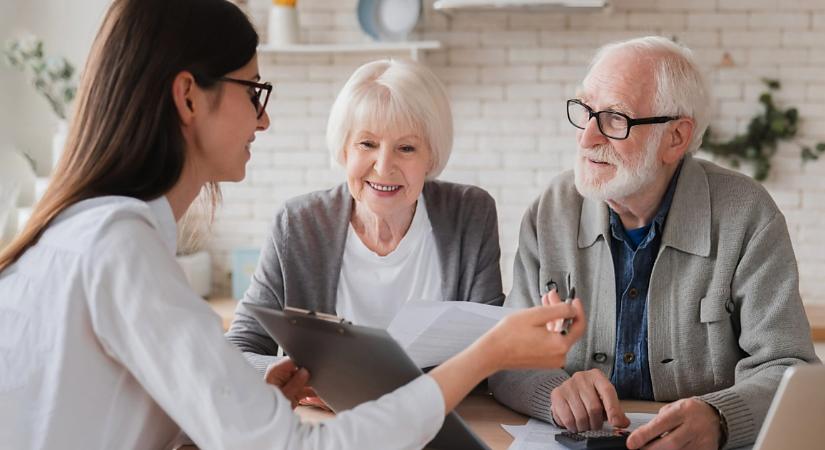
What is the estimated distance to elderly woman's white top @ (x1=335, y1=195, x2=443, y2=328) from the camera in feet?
7.98

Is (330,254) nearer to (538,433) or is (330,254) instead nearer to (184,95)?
(538,433)

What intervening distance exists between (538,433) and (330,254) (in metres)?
0.80

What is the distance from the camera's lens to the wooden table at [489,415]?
1.80 m

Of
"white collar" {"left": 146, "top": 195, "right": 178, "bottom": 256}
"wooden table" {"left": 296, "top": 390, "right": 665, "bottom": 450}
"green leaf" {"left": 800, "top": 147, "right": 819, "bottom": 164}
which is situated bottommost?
"wooden table" {"left": 296, "top": 390, "right": 665, "bottom": 450}

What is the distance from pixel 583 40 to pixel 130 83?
3096mm

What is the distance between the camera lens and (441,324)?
1629 millimetres

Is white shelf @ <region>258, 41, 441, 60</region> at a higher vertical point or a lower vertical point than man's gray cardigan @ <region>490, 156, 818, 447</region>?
higher

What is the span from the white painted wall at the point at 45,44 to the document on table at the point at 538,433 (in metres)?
3.24

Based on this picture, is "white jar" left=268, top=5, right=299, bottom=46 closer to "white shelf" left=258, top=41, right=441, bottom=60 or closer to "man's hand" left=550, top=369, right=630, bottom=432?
"white shelf" left=258, top=41, right=441, bottom=60

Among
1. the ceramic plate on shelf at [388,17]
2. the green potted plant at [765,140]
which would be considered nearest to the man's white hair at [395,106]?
the ceramic plate on shelf at [388,17]

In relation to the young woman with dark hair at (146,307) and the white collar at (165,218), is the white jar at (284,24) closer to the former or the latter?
the young woman with dark hair at (146,307)

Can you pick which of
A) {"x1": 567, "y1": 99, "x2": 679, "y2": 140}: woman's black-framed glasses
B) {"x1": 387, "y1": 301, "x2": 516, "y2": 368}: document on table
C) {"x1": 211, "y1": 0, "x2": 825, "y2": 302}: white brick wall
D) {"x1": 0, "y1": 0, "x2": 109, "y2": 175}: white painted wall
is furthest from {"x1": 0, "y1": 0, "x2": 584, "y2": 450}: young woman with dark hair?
{"x1": 0, "y1": 0, "x2": 109, "y2": 175}: white painted wall

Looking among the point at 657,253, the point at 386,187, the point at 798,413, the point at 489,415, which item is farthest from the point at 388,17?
the point at 798,413

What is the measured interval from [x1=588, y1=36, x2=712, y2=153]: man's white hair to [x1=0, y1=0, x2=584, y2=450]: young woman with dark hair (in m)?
1.00
